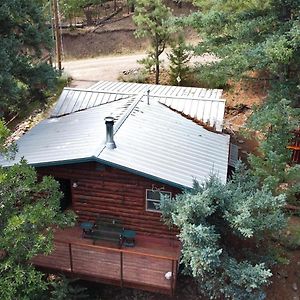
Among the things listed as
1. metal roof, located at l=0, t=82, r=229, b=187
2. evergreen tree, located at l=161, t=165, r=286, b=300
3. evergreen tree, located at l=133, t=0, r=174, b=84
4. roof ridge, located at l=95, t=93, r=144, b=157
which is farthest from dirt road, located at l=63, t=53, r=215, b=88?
evergreen tree, located at l=161, t=165, r=286, b=300

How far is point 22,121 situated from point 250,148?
12.9 metres

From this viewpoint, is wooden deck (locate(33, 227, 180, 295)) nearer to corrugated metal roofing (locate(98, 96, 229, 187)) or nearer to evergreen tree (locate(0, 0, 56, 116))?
corrugated metal roofing (locate(98, 96, 229, 187))

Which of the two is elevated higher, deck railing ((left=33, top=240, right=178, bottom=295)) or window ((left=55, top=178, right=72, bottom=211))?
window ((left=55, top=178, right=72, bottom=211))

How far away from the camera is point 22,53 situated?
56.9 feet

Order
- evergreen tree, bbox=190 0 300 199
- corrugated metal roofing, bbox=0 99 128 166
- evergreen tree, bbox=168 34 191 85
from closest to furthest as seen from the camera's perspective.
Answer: corrugated metal roofing, bbox=0 99 128 166 → evergreen tree, bbox=190 0 300 199 → evergreen tree, bbox=168 34 191 85

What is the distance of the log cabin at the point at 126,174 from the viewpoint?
11.2 meters

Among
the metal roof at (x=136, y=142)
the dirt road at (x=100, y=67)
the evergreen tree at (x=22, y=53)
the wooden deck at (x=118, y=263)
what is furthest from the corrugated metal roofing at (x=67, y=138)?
the dirt road at (x=100, y=67)

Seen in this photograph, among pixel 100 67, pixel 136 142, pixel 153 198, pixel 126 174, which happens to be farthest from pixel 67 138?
pixel 100 67

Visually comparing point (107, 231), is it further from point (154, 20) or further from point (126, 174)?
point (154, 20)

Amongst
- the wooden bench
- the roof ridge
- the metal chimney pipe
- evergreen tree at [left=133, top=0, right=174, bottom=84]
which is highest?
evergreen tree at [left=133, top=0, right=174, bottom=84]

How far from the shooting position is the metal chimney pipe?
11820 millimetres

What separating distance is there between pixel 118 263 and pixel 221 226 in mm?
3123

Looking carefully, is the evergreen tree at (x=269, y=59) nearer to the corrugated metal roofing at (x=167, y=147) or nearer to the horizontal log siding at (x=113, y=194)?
the corrugated metal roofing at (x=167, y=147)

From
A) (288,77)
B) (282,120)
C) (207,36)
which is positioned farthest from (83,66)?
(282,120)
